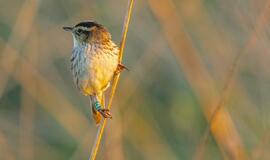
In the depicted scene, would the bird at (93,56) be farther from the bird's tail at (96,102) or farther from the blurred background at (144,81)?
the blurred background at (144,81)

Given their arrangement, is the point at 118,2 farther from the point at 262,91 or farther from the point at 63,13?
the point at 262,91

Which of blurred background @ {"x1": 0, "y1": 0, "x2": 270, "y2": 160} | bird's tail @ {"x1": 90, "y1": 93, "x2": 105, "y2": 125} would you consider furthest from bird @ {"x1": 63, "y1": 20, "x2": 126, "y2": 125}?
blurred background @ {"x1": 0, "y1": 0, "x2": 270, "y2": 160}

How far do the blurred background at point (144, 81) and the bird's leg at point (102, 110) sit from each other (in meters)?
0.18

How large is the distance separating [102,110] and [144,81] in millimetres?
1924

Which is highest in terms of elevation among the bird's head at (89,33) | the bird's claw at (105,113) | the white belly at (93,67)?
the bird's head at (89,33)

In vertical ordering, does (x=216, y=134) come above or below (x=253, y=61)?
below

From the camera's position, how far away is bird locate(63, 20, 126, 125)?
3842mm

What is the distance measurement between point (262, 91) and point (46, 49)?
177cm

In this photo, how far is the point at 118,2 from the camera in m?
5.98

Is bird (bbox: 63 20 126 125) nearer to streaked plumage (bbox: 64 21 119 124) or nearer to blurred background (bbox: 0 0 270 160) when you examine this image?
streaked plumage (bbox: 64 21 119 124)

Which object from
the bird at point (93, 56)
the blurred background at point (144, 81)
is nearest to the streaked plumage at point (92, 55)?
the bird at point (93, 56)

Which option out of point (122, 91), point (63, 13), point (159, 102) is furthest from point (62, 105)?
point (159, 102)

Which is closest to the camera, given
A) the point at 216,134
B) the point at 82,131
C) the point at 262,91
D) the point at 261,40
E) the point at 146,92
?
the point at 216,134

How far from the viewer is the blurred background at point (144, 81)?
427 centimetres
